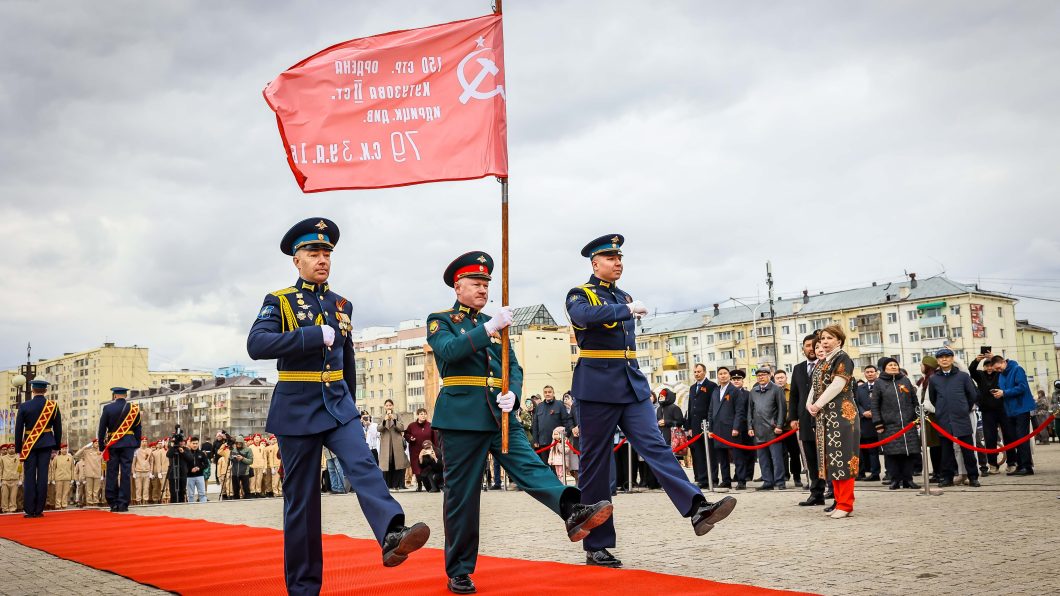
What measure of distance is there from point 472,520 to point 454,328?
1304 mm

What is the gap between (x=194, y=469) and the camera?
21812mm

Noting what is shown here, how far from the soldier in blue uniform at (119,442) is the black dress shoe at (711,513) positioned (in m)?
13.2

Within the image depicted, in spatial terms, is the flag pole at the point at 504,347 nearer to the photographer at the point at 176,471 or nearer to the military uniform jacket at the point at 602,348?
the military uniform jacket at the point at 602,348

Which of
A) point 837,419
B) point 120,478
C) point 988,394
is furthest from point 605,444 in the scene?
point 120,478

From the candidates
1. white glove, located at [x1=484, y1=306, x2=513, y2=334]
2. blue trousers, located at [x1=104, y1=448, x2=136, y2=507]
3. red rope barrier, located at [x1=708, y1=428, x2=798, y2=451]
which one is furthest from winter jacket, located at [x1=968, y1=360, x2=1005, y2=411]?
blue trousers, located at [x1=104, y1=448, x2=136, y2=507]

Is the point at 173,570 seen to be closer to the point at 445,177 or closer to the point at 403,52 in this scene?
the point at 445,177

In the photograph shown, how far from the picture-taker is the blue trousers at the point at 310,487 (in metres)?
5.47

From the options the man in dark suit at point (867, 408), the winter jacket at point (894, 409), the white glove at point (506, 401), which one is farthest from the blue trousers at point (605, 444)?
the man in dark suit at point (867, 408)

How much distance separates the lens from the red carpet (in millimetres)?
6035

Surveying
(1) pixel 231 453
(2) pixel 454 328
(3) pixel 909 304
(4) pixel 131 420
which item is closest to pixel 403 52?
(2) pixel 454 328

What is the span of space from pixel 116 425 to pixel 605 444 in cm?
1277

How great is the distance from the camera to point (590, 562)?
6996 mm

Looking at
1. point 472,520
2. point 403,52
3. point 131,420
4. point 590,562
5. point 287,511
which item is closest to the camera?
point 287,511

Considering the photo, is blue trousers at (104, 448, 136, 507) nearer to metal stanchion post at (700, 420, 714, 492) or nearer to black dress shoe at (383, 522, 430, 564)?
metal stanchion post at (700, 420, 714, 492)
